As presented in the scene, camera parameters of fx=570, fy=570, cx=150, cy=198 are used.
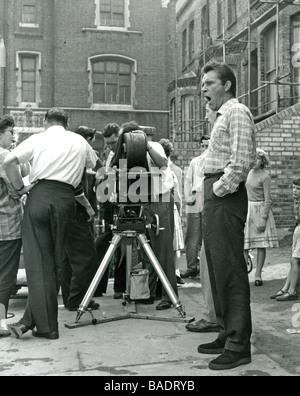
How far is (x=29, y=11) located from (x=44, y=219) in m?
24.1

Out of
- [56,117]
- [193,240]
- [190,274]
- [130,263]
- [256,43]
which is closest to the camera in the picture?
[56,117]

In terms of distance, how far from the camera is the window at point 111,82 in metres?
26.7

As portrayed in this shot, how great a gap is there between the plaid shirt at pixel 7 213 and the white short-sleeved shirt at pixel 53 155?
0.42m

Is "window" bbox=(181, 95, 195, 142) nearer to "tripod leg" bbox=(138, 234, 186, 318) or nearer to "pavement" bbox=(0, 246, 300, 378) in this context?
"pavement" bbox=(0, 246, 300, 378)

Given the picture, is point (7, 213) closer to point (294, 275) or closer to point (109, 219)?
point (109, 219)

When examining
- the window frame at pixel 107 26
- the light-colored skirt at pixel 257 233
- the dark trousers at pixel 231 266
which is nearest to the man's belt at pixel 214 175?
the dark trousers at pixel 231 266

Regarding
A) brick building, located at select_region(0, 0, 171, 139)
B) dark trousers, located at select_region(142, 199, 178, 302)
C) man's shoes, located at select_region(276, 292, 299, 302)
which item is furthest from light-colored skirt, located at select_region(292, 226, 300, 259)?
brick building, located at select_region(0, 0, 171, 139)

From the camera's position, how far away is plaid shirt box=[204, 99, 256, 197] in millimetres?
3807

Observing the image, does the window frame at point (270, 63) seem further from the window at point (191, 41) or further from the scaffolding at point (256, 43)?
the window at point (191, 41)

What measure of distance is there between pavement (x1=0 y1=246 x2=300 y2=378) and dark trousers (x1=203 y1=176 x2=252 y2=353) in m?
0.25

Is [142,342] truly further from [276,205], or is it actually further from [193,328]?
[276,205]

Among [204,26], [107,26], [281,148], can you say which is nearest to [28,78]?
[107,26]

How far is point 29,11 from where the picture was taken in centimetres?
2661

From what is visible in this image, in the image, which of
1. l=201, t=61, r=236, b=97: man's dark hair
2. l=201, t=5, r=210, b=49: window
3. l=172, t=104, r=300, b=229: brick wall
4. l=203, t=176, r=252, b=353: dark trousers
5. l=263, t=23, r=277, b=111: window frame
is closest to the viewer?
l=203, t=176, r=252, b=353: dark trousers
